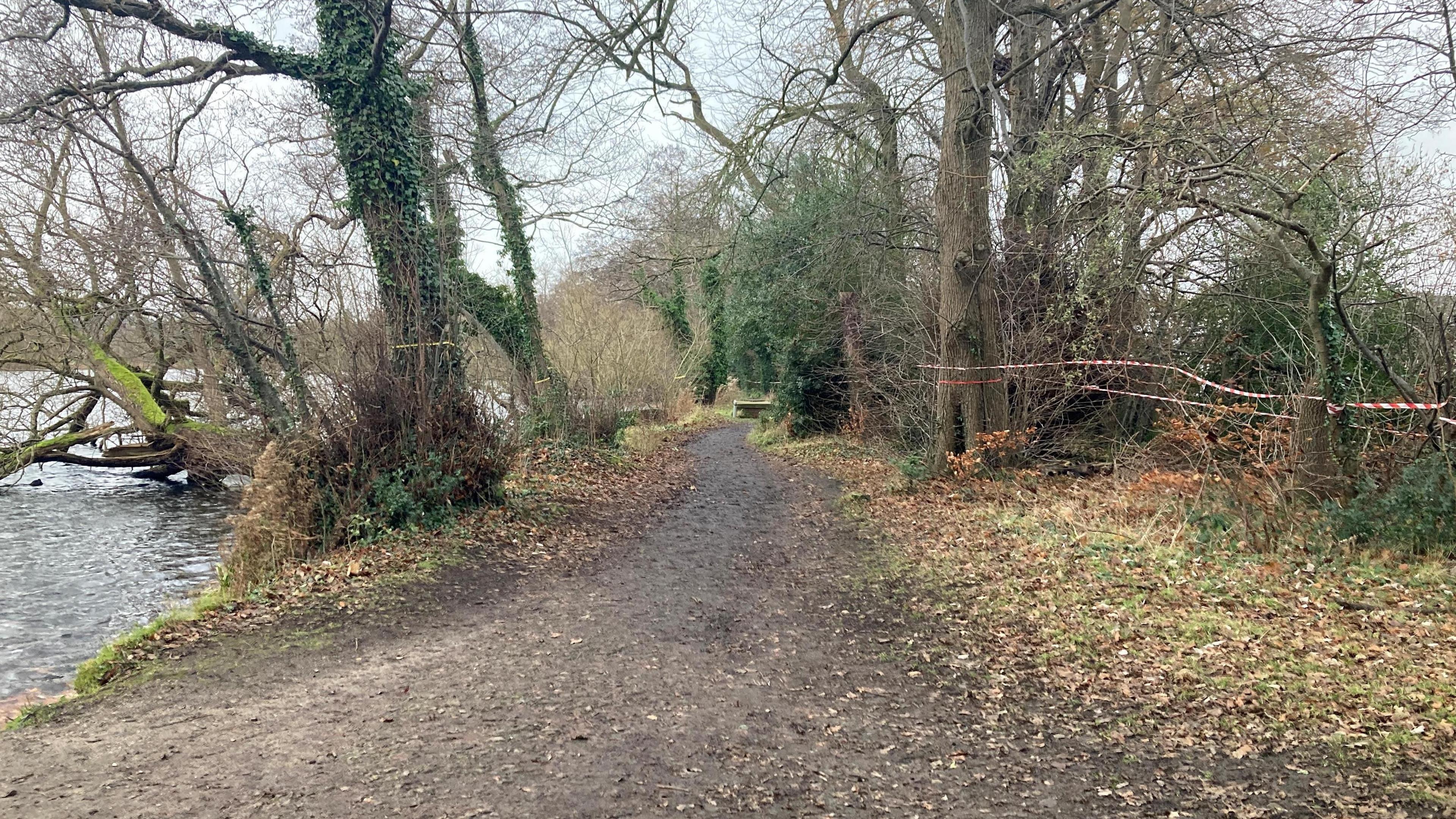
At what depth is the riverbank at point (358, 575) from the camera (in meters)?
5.04

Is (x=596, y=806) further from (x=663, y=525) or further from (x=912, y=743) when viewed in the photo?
(x=663, y=525)

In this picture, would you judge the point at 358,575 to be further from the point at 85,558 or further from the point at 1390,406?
the point at 1390,406

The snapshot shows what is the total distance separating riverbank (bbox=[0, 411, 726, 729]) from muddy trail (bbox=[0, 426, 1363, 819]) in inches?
11.4

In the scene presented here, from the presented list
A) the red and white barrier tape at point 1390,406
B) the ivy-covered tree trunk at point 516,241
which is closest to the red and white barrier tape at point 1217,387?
the red and white barrier tape at point 1390,406

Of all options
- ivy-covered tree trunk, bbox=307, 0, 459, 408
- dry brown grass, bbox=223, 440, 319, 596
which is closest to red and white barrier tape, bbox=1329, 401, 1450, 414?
ivy-covered tree trunk, bbox=307, 0, 459, 408

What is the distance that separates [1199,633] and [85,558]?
1308 centimetres

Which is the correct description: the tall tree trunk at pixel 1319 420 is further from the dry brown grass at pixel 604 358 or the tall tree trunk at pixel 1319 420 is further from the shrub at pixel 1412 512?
the dry brown grass at pixel 604 358

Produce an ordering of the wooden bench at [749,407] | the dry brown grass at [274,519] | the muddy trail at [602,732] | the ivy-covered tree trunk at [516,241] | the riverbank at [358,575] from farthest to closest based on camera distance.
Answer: the wooden bench at [749,407], the ivy-covered tree trunk at [516,241], the dry brown grass at [274,519], the riverbank at [358,575], the muddy trail at [602,732]

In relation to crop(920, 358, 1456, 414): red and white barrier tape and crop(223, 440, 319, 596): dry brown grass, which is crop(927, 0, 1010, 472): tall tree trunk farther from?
crop(223, 440, 319, 596): dry brown grass

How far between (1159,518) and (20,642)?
34.3 feet

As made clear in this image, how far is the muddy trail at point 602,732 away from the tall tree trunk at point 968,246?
420 cm

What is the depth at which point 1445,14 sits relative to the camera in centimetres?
669

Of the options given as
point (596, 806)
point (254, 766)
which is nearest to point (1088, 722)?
point (596, 806)

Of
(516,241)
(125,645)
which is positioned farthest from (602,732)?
(516,241)
